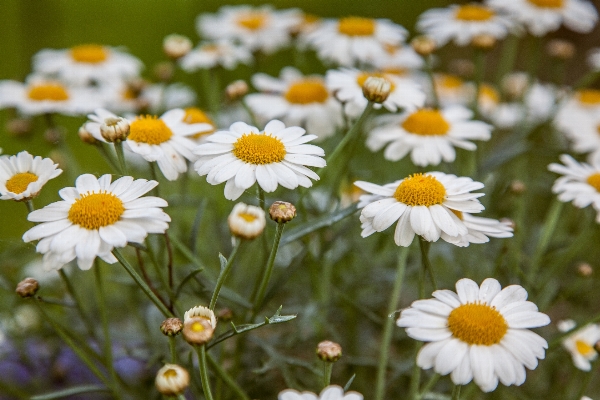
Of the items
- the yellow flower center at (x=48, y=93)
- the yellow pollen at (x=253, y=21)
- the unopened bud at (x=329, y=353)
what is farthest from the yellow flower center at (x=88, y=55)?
the unopened bud at (x=329, y=353)

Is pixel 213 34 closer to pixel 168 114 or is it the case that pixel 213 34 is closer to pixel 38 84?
pixel 38 84

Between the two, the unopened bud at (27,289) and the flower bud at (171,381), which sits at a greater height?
the flower bud at (171,381)

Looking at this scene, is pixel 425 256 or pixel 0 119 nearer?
pixel 425 256

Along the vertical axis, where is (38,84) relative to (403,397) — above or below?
above

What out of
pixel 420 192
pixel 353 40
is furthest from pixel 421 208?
pixel 353 40

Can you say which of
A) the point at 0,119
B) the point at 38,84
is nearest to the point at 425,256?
the point at 38,84

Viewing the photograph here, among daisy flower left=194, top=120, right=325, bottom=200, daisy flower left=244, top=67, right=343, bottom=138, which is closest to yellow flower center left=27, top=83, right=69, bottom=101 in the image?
daisy flower left=244, top=67, right=343, bottom=138

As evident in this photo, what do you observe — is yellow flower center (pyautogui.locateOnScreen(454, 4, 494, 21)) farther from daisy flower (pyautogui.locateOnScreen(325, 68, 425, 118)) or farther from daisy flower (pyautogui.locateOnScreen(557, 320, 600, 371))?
daisy flower (pyautogui.locateOnScreen(557, 320, 600, 371))

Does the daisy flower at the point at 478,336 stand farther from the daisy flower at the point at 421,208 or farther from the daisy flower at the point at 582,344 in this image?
the daisy flower at the point at 582,344
